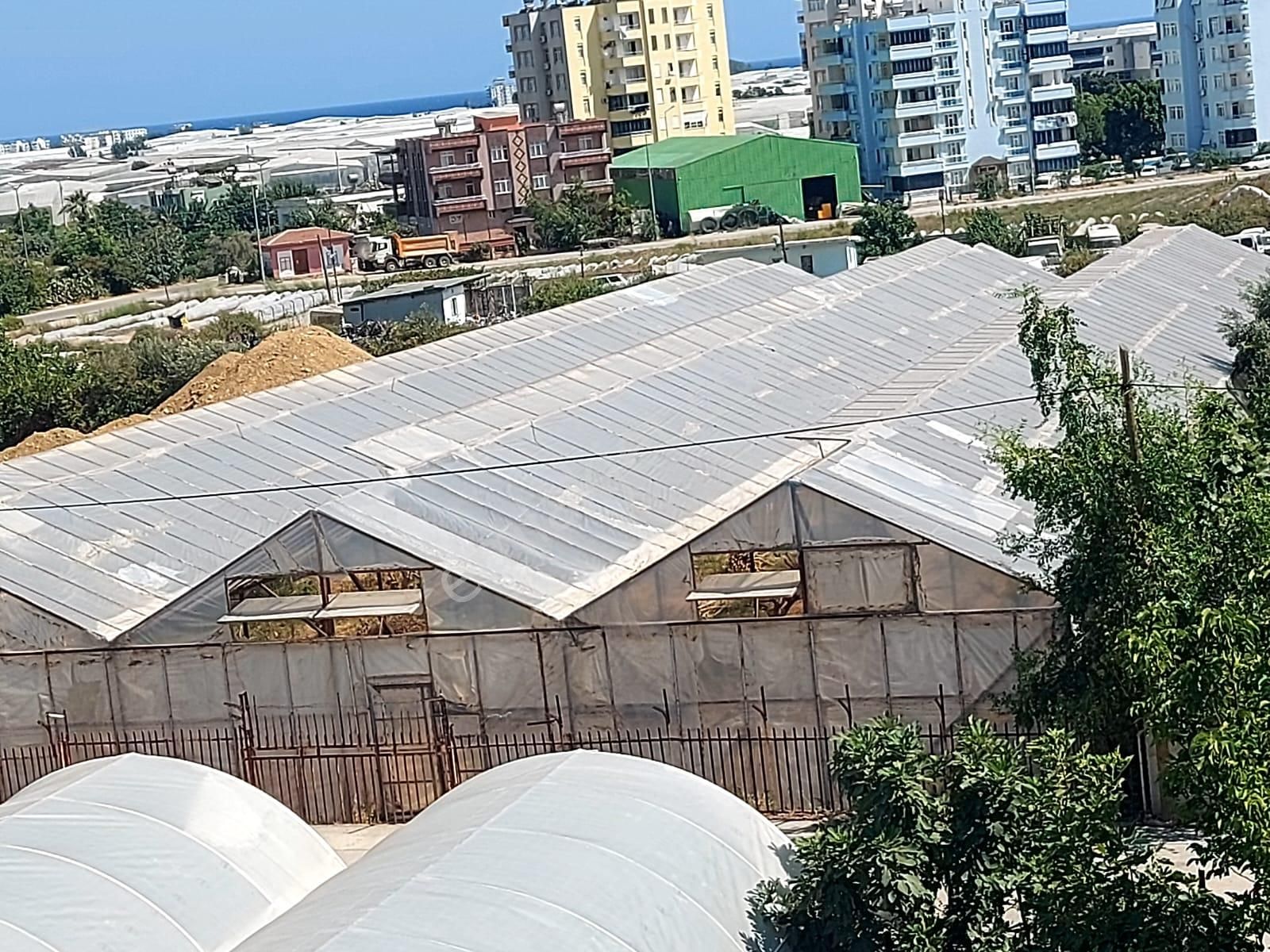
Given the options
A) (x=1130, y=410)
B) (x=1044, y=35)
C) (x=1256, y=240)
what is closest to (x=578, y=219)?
(x=1044, y=35)

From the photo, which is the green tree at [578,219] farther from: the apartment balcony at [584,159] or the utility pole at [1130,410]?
the utility pole at [1130,410]

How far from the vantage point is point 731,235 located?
60812 mm

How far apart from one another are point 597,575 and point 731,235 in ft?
154

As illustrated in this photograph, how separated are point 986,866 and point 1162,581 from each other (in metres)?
1.47

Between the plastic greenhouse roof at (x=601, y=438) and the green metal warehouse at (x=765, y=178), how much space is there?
34.1 meters

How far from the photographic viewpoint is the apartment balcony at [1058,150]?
70875 millimetres

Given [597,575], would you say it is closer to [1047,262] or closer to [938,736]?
[938,736]

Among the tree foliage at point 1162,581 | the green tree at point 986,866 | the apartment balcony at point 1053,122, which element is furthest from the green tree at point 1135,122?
the green tree at point 986,866

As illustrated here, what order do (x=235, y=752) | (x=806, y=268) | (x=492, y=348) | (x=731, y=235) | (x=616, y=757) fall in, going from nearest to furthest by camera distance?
1. (x=616, y=757)
2. (x=235, y=752)
3. (x=492, y=348)
4. (x=806, y=268)
5. (x=731, y=235)

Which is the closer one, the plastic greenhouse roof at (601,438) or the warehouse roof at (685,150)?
the plastic greenhouse roof at (601,438)

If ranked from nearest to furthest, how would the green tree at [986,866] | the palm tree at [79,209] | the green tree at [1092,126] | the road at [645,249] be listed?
the green tree at [986,866]
the road at [645,249]
the green tree at [1092,126]
the palm tree at [79,209]

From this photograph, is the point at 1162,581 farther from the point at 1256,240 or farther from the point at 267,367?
the point at 1256,240

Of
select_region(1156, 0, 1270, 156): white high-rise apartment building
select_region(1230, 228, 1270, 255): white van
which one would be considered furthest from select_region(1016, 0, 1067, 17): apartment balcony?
select_region(1230, 228, 1270, 255): white van

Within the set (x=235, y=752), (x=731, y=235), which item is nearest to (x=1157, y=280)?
(x=235, y=752)
